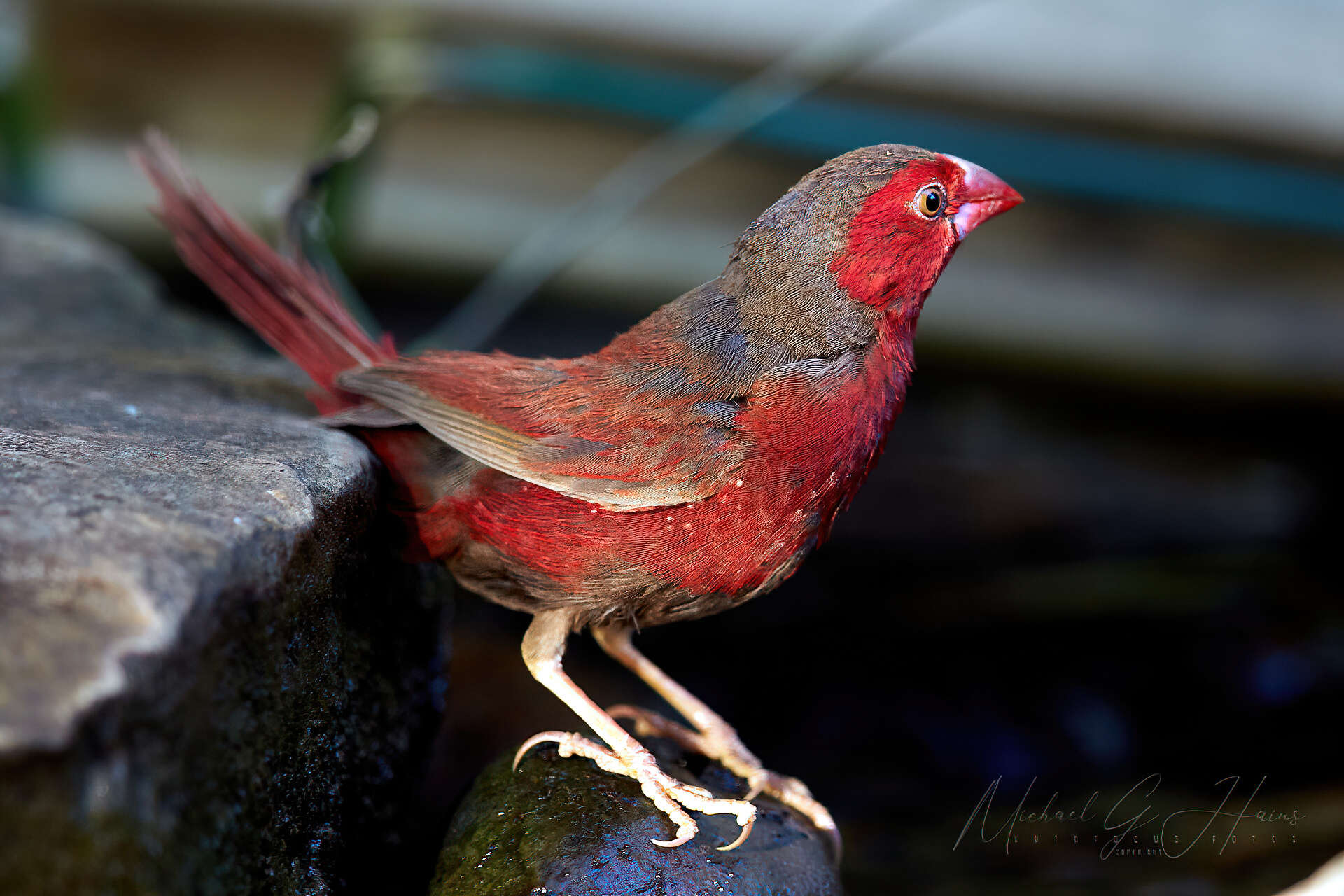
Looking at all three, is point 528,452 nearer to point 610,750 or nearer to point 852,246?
point 610,750

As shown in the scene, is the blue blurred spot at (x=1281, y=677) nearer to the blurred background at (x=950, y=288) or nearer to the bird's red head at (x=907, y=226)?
the blurred background at (x=950, y=288)

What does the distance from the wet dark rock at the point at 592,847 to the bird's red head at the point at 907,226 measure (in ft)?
3.65

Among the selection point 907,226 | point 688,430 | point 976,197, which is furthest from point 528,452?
Result: point 976,197

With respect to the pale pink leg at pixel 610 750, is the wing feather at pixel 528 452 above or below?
above

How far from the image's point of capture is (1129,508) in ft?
18.7

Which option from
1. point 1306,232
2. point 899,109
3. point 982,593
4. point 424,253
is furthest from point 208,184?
point 1306,232

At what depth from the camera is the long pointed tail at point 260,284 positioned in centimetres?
252

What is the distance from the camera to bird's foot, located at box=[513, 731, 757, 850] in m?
2.01

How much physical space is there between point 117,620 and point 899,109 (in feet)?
14.3

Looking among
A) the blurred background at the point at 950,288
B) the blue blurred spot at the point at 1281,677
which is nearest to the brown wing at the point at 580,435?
the blurred background at the point at 950,288

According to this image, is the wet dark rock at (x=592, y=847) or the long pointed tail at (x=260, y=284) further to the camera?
the long pointed tail at (x=260, y=284)

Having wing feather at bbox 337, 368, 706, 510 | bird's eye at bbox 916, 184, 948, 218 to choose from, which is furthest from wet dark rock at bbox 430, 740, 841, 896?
bird's eye at bbox 916, 184, 948, 218

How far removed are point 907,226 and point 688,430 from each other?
63 cm

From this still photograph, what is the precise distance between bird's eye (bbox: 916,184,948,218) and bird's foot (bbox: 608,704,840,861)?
1.23 m
